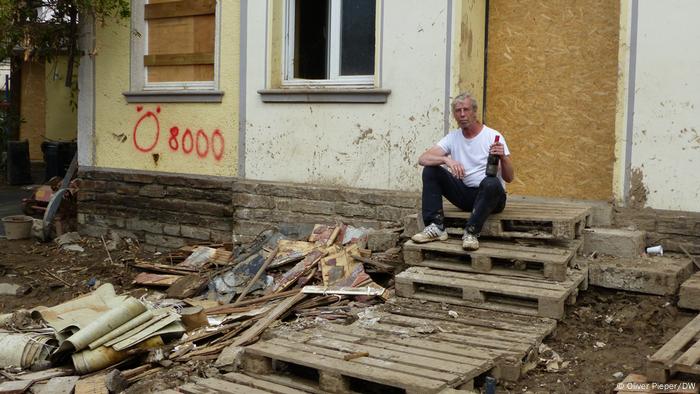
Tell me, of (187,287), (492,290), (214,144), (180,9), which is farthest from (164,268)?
(492,290)

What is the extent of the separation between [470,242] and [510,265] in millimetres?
360

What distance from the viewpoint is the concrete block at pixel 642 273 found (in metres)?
5.83

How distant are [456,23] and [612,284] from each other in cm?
290

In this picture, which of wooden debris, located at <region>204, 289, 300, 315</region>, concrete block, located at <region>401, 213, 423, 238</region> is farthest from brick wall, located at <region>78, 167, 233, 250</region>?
concrete block, located at <region>401, 213, 423, 238</region>

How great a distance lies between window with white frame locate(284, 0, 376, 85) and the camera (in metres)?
8.22

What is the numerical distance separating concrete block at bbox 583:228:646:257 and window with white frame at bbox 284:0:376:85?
113 inches

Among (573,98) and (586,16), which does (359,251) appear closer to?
(573,98)

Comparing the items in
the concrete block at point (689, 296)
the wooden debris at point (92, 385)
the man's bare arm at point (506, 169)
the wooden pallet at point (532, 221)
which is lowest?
the wooden debris at point (92, 385)

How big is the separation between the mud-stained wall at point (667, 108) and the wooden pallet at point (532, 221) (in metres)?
0.62

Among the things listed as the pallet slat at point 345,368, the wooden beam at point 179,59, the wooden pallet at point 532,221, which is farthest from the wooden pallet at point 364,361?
the wooden beam at point 179,59

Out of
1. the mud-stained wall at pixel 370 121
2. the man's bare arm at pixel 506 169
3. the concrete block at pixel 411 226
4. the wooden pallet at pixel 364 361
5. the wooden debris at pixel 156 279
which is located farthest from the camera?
the wooden debris at pixel 156 279

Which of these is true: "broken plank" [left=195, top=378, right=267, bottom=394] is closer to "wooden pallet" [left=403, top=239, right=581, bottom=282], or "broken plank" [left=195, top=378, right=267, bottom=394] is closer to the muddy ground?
the muddy ground

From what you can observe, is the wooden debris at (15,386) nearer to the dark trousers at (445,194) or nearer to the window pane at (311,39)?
the dark trousers at (445,194)

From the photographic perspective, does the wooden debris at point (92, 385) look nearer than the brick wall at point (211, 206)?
Yes
